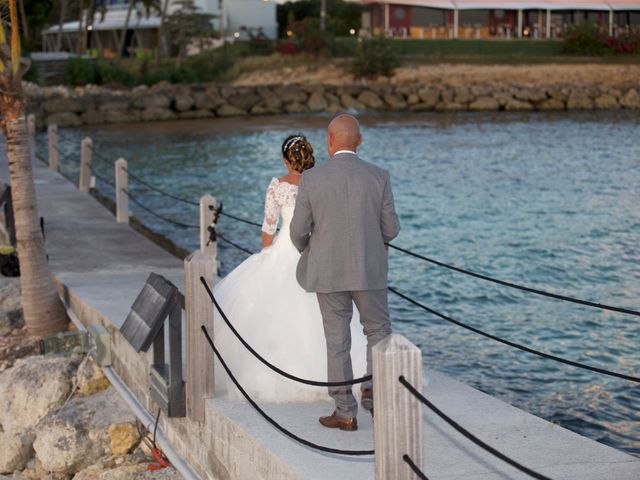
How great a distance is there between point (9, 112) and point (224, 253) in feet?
24.4

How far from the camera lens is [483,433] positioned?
23.5 ft

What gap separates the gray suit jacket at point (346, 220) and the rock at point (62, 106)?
160 feet

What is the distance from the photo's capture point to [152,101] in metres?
56.7

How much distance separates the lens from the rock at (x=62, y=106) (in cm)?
5369

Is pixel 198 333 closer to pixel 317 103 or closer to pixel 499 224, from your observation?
pixel 499 224

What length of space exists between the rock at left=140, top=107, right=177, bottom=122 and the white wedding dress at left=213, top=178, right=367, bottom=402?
158 ft

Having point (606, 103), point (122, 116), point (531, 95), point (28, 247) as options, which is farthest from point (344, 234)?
point (606, 103)

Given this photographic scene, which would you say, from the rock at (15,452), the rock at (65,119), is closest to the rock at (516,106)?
the rock at (65,119)

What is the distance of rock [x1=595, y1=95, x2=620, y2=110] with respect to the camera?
6344 cm

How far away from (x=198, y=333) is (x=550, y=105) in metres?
57.6

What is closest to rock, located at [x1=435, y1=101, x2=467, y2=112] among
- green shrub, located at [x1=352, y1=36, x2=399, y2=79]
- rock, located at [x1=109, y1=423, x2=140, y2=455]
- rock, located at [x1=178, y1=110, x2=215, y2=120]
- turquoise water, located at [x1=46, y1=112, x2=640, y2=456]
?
green shrub, located at [x1=352, y1=36, x2=399, y2=79]

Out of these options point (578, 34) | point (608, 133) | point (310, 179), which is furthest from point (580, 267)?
point (578, 34)

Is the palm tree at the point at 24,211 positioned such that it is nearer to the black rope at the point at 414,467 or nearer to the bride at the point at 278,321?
the bride at the point at 278,321

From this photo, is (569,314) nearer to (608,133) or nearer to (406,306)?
(406,306)
